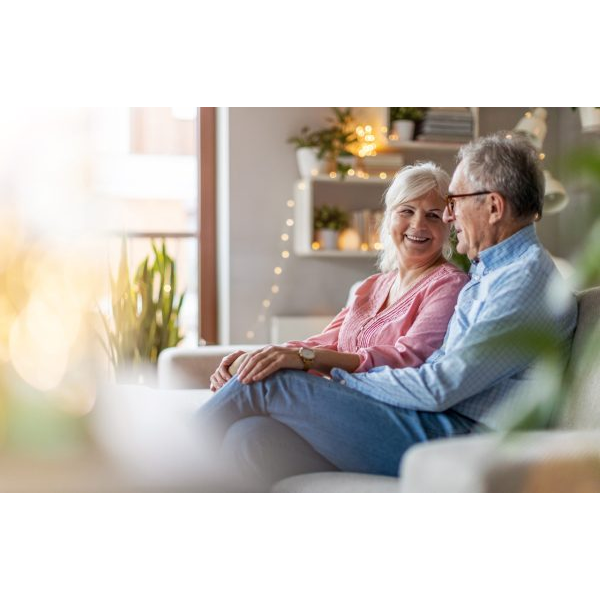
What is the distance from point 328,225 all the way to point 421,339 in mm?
2350

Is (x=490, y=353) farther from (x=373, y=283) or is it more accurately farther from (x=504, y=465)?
(x=373, y=283)

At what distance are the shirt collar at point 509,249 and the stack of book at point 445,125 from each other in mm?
2602

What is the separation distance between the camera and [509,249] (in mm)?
1659

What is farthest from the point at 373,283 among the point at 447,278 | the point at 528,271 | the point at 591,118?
the point at 591,118

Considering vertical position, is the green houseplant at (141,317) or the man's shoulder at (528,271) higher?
the man's shoulder at (528,271)

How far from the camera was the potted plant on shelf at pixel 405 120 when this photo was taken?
4156 millimetres

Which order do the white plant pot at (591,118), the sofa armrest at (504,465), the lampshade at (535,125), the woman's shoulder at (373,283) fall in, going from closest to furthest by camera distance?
the sofa armrest at (504,465) < the woman's shoulder at (373,283) < the white plant pot at (591,118) < the lampshade at (535,125)

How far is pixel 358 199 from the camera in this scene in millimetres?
4305

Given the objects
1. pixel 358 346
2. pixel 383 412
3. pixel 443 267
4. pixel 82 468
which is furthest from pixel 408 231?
pixel 82 468

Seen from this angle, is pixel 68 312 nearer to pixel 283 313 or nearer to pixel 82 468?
pixel 82 468

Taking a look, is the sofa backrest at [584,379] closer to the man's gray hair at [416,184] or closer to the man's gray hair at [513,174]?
the man's gray hair at [513,174]

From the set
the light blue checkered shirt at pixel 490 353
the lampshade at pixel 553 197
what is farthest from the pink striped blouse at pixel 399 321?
the lampshade at pixel 553 197

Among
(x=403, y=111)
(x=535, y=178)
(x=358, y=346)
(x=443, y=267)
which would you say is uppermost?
(x=403, y=111)
